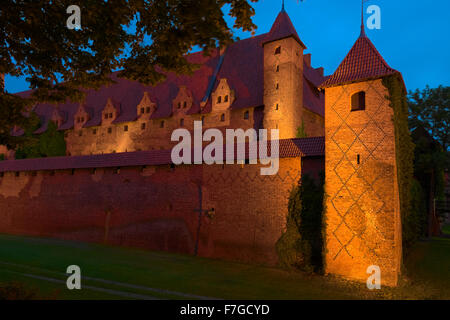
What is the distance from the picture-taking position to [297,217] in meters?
13.0

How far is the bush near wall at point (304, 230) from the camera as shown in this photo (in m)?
12.6

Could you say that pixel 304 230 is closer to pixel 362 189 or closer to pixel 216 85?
pixel 362 189

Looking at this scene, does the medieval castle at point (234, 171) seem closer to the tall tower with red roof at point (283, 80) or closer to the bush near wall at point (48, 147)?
the tall tower with red roof at point (283, 80)

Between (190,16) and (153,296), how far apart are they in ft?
22.6

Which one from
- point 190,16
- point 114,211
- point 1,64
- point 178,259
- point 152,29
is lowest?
point 178,259

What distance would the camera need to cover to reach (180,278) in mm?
11117

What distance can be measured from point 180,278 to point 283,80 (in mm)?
15822

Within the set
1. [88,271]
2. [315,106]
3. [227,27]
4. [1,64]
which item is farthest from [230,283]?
[315,106]

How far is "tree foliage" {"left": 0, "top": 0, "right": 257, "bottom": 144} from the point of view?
6789mm

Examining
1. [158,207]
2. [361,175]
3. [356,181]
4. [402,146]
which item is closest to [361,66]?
[402,146]

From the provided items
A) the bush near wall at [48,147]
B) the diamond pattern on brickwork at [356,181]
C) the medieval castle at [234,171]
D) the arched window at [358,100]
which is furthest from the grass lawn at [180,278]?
the bush near wall at [48,147]

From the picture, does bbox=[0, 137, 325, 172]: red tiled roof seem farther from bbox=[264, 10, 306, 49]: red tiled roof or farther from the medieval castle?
bbox=[264, 10, 306, 49]: red tiled roof

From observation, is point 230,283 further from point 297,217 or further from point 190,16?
point 190,16

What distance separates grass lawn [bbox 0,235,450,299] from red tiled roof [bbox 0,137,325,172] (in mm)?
4731
